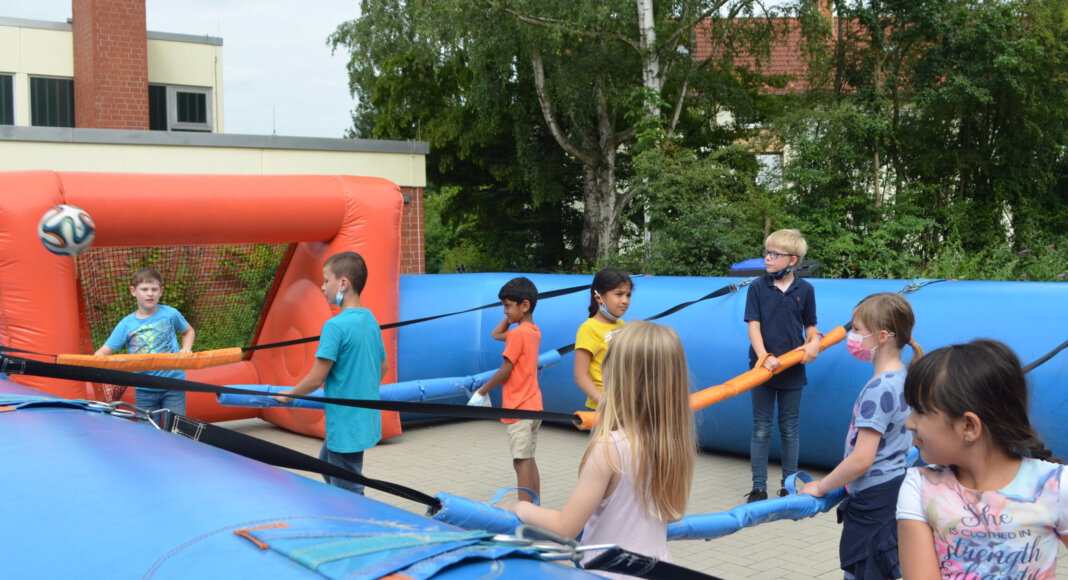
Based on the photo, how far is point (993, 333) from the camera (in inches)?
248

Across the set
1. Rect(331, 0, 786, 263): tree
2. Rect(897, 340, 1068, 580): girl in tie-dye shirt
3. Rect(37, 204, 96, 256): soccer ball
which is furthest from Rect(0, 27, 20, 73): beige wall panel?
Rect(897, 340, 1068, 580): girl in tie-dye shirt

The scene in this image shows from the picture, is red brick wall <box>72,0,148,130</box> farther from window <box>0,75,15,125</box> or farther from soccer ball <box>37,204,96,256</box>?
soccer ball <box>37,204,96,256</box>

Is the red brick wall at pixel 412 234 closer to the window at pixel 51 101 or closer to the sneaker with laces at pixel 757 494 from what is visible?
the sneaker with laces at pixel 757 494

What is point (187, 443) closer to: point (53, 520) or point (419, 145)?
point (53, 520)

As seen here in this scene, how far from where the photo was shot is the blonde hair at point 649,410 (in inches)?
97.2

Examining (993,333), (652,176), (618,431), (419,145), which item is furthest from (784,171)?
(618,431)

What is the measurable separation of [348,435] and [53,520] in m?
2.58

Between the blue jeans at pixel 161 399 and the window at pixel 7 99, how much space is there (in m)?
15.7

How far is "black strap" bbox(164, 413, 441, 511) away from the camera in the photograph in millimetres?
2506

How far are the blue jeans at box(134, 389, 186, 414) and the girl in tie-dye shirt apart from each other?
17.2 feet

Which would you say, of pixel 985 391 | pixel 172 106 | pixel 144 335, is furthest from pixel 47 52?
pixel 985 391

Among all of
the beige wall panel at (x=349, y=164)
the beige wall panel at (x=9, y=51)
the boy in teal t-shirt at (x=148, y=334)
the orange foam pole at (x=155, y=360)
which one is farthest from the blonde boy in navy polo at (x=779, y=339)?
the beige wall panel at (x=9, y=51)

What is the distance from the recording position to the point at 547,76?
2033 cm

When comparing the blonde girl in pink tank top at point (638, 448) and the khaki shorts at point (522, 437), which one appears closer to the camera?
the blonde girl in pink tank top at point (638, 448)
